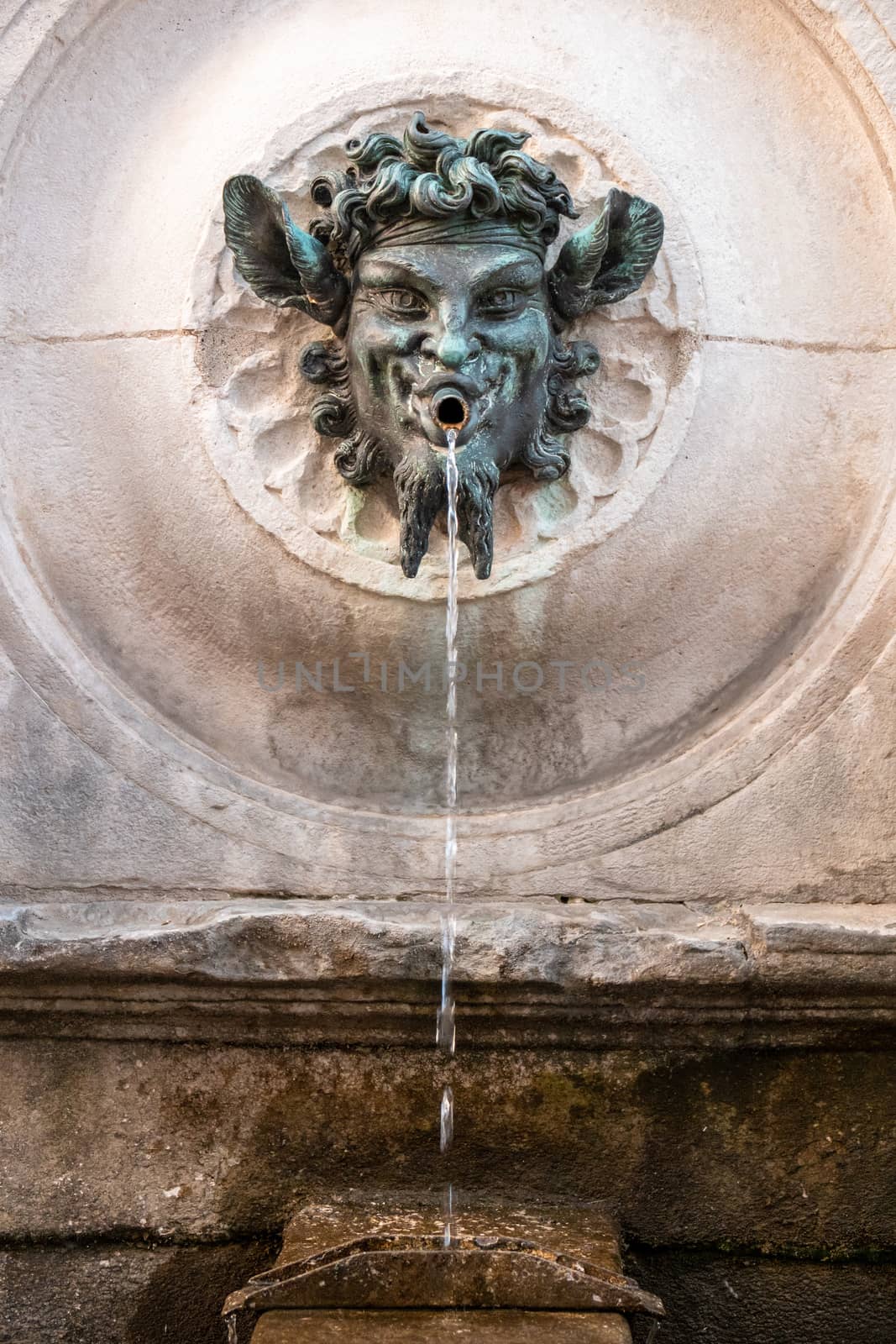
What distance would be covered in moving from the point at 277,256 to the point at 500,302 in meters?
0.47

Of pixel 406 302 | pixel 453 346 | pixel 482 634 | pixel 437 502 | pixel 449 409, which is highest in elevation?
pixel 406 302

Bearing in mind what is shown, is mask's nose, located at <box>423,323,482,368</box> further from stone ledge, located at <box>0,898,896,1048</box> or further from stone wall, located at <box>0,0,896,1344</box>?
stone ledge, located at <box>0,898,896,1048</box>

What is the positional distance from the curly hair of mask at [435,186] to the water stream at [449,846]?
427mm

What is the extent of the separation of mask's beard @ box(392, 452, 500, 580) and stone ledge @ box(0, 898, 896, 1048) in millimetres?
681

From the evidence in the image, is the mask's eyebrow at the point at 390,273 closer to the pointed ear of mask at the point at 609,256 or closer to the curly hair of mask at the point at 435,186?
the curly hair of mask at the point at 435,186

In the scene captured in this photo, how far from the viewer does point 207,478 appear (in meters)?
3.25

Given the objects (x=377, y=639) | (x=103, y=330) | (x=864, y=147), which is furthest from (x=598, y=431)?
(x=103, y=330)

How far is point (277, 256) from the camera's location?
3123mm

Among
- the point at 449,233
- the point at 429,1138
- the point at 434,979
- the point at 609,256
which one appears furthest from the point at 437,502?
the point at 429,1138

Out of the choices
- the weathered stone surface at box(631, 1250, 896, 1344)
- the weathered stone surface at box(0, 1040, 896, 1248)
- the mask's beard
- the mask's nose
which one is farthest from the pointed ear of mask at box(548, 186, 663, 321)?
the weathered stone surface at box(631, 1250, 896, 1344)

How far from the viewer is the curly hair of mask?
292 centimetres

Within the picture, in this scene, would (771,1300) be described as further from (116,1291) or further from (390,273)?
(390,273)

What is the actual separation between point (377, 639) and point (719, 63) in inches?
56.0

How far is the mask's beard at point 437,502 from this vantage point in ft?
9.80
